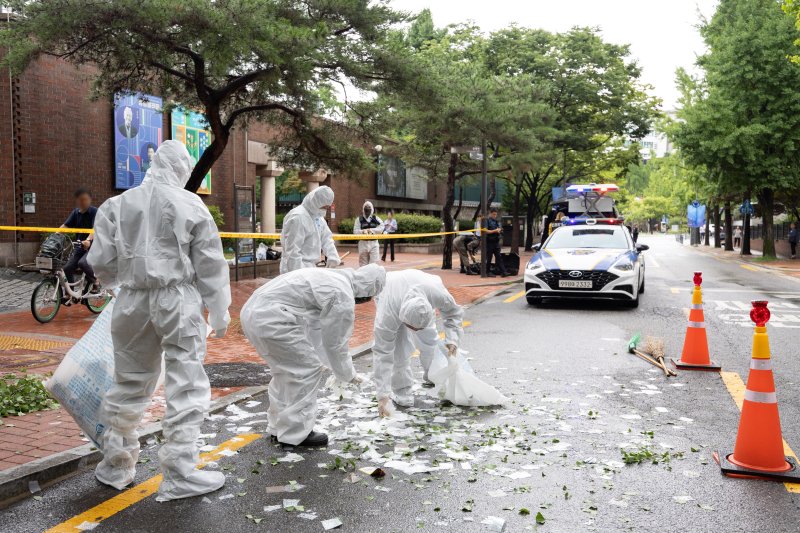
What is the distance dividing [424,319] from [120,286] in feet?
7.04

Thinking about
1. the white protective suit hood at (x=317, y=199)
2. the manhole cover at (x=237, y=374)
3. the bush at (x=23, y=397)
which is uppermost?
the white protective suit hood at (x=317, y=199)

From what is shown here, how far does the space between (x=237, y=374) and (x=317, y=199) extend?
2.26 meters

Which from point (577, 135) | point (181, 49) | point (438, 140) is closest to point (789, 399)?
point (181, 49)

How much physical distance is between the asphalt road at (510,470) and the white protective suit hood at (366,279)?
3.39 ft

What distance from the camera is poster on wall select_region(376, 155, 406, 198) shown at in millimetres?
40875

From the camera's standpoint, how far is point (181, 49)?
37.5ft

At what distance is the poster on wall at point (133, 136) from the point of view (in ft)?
64.6

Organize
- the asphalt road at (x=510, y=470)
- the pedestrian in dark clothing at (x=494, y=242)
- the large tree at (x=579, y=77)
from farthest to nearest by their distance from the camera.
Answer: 1. the large tree at (x=579, y=77)
2. the pedestrian in dark clothing at (x=494, y=242)
3. the asphalt road at (x=510, y=470)

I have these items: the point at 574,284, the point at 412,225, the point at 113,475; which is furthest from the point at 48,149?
the point at 412,225

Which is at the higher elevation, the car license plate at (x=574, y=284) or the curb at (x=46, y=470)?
the car license plate at (x=574, y=284)

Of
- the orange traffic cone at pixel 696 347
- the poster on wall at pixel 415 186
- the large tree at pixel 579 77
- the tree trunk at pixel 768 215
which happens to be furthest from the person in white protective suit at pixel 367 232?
the poster on wall at pixel 415 186

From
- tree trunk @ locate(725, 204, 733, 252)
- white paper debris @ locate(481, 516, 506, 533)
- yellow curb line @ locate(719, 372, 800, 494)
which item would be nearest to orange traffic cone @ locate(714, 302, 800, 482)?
yellow curb line @ locate(719, 372, 800, 494)

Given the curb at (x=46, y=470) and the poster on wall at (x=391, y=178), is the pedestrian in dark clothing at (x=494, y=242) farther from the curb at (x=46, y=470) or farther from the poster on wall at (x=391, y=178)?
the poster on wall at (x=391, y=178)

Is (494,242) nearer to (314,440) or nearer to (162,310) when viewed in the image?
(314,440)
